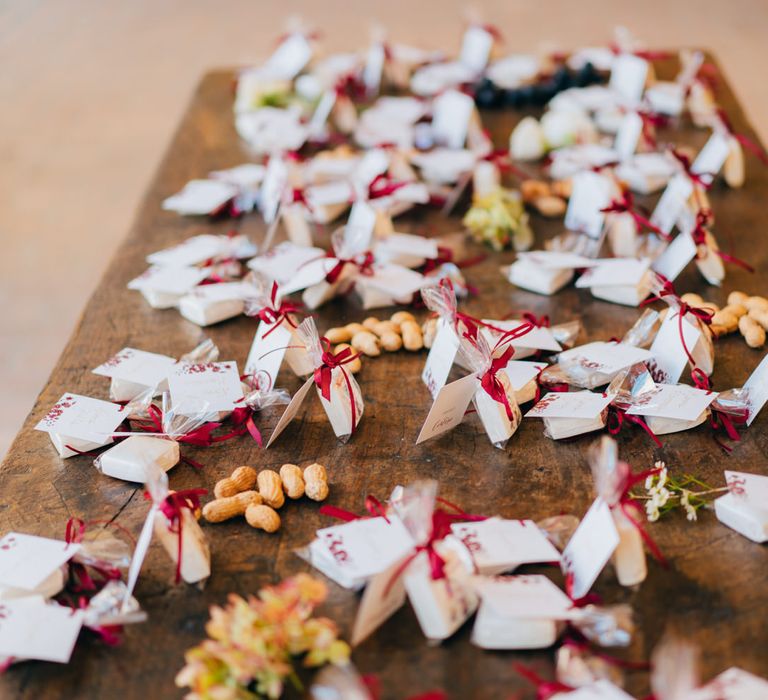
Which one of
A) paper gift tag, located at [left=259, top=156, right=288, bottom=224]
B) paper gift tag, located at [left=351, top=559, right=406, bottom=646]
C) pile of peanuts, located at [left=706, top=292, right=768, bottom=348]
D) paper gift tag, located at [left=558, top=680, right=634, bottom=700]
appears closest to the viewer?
paper gift tag, located at [left=558, top=680, right=634, bottom=700]

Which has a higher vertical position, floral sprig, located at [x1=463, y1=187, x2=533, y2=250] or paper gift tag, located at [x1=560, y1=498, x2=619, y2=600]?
paper gift tag, located at [x1=560, y1=498, x2=619, y2=600]

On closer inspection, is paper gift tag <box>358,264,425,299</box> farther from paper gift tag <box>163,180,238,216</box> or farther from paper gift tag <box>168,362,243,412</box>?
paper gift tag <box>163,180,238,216</box>

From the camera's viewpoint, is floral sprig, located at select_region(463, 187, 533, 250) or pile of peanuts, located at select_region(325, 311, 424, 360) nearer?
pile of peanuts, located at select_region(325, 311, 424, 360)

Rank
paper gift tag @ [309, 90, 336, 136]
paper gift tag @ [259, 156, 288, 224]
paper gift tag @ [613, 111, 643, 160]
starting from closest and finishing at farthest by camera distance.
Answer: paper gift tag @ [259, 156, 288, 224] < paper gift tag @ [613, 111, 643, 160] < paper gift tag @ [309, 90, 336, 136]

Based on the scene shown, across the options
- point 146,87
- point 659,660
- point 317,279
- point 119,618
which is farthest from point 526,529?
point 146,87

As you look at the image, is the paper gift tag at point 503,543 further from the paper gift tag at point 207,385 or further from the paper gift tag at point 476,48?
the paper gift tag at point 476,48

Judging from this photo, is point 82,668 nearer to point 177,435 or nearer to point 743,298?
point 177,435

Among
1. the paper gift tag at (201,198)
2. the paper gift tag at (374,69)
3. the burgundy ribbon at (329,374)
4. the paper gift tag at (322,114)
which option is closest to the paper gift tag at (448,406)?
the burgundy ribbon at (329,374)

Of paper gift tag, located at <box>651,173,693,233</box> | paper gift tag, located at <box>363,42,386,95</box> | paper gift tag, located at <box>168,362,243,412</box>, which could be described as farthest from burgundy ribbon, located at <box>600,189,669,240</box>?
paper gift tag, located at <box>363,42,386,95</box>
